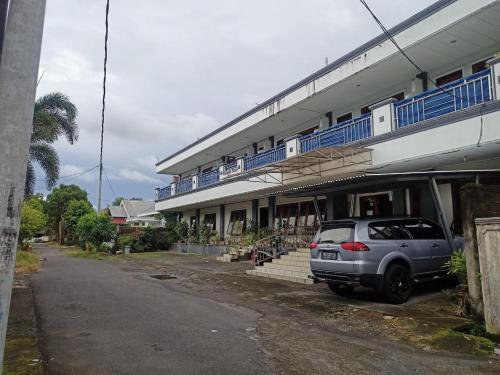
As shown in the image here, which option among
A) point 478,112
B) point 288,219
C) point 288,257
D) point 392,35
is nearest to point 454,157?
point 478,112

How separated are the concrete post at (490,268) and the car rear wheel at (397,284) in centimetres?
242

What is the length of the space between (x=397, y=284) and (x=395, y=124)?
18.8 ft

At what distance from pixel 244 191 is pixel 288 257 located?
6.26m

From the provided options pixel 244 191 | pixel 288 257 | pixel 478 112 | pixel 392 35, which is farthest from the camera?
pixel 244 191

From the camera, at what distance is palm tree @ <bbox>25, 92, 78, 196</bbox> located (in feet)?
67.9

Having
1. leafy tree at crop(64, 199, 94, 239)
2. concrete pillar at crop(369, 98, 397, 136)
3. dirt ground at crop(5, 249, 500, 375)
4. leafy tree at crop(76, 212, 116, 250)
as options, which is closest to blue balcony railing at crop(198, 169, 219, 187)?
leafy tree at crop(76, 212, 116, 250)

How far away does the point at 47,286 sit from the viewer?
12750mm

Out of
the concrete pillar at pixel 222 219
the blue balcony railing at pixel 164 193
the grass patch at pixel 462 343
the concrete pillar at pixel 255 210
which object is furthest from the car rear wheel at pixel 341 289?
the blue balcony railing at pixel 164 193

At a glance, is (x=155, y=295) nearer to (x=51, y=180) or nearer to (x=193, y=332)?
(x=193, y=332)

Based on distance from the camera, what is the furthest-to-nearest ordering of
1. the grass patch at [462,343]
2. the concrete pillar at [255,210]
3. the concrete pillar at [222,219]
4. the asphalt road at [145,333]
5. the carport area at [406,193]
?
the concrete pillar at [222,219] → the concrete pillar at [255,210] → the carport area at [406,193] → the grass patch at [462,343] → the asphalt road at [145,333]

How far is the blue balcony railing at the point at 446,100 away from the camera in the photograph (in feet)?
33.6

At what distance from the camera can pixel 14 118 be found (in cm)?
305

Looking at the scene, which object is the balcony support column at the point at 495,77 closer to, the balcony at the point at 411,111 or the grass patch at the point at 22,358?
the balcony at the point at 411,111

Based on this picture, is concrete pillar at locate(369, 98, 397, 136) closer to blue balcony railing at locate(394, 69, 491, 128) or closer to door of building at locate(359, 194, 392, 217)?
blue balcony railing at locate(394, 69, 491, 128)
